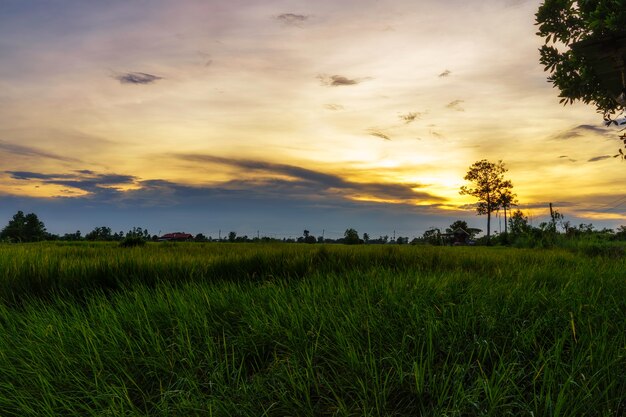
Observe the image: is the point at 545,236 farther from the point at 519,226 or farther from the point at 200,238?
the point at 200,238

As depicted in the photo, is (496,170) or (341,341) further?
(496,170)

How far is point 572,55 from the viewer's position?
322 inches

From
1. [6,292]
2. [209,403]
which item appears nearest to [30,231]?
[6,292]

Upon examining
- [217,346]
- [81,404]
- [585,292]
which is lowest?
[81,404]

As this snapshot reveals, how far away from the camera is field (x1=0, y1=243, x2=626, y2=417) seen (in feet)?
7.29

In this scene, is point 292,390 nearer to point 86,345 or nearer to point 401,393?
point 401,393

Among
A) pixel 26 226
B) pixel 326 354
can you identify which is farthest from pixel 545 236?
pixel 26 226

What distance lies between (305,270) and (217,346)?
9.23ft

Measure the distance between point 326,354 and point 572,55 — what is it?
28.5 feet

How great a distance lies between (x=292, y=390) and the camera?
2.38 metres

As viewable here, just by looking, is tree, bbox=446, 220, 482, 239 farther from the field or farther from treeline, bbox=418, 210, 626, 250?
the field

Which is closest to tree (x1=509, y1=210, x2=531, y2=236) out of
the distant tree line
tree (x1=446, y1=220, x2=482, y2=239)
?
the distant tree line

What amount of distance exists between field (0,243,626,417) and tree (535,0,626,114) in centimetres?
593

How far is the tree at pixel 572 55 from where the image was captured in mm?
7816
